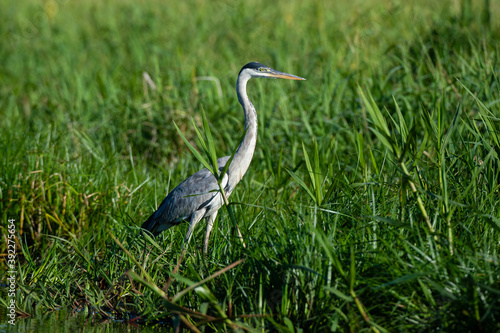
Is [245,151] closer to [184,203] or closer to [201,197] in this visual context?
[201,197]

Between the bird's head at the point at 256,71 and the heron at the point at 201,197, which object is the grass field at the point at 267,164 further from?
the bird's head at the point at 256,71

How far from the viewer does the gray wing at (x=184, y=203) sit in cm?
428

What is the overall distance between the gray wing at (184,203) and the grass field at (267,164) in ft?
0.44

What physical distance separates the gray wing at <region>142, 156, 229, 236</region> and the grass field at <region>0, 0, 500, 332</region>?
5.2 inches

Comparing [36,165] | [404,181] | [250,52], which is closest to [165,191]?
[36,165]

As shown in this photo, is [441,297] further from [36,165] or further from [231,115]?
[231,115]

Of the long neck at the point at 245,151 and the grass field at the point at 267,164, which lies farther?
the long neck at the point at 245,151

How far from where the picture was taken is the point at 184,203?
14.2 ft

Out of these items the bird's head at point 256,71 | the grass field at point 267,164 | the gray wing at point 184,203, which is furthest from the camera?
the bird's head at point 256,71

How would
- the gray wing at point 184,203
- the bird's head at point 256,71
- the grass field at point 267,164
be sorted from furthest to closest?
the bird's head at point 256,71, the gray wing at point 184,203, the grass field at point 267,164

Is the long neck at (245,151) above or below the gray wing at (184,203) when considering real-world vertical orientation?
above

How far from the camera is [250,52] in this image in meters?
8.23

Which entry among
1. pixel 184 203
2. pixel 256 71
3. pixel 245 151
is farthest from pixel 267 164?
pixel 184 203

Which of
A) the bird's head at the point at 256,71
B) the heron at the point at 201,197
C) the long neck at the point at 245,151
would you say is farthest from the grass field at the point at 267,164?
the bird's head at the point at 256,71
